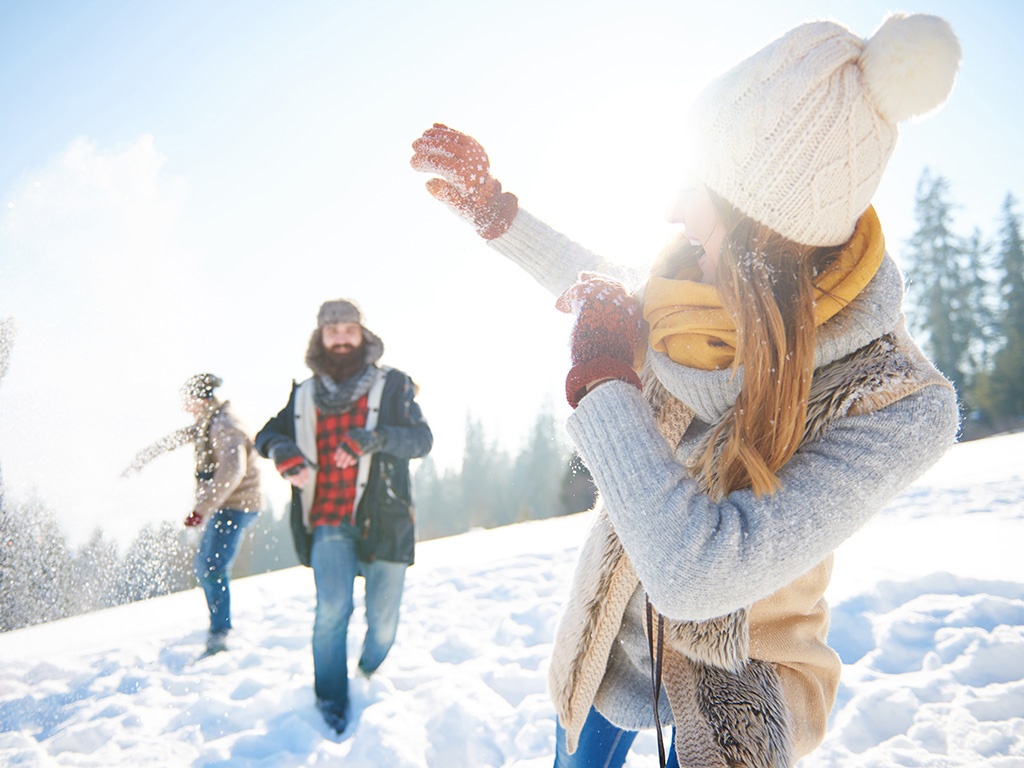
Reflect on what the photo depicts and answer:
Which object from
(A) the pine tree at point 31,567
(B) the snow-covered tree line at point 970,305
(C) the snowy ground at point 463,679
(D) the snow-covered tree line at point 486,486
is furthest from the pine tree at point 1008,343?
(A) the pine tree at point 31,567

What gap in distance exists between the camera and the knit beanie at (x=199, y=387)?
14.0ft

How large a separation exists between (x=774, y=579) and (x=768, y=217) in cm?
69

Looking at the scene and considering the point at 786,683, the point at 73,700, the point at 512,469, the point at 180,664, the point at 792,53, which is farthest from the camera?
the point at 512,469

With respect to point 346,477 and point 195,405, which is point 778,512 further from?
point 195,405

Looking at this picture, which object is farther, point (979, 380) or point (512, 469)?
point (512, 469)

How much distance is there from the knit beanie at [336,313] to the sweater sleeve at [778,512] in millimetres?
2820

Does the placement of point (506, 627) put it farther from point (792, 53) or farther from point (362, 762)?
point (792, 53)

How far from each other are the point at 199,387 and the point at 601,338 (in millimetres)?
4185

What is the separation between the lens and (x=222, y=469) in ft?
13.7

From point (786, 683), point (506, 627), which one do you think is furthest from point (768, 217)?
point (506, 627)

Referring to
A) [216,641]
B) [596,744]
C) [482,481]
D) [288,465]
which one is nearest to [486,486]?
[482,481]

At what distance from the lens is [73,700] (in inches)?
134

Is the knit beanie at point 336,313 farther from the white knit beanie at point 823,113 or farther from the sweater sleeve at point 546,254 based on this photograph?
the white knit beanie at point 823,113

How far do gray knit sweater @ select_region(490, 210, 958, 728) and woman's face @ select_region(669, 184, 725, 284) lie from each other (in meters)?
0.29
